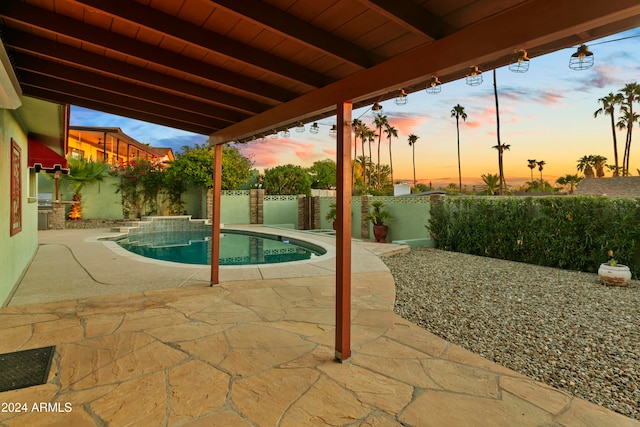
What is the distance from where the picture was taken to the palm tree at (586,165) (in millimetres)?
36081

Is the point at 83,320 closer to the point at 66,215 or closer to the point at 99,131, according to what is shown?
the point at 66,215

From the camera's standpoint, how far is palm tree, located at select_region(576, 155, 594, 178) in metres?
36.1

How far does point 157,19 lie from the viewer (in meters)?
2.51

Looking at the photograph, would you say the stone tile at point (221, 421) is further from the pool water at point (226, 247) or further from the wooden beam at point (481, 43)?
the pool water at point (226, 247)

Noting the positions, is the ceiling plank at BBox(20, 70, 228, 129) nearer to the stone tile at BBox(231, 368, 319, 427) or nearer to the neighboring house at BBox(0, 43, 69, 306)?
the neighboring house at BBox(0, 43, 69, 306)

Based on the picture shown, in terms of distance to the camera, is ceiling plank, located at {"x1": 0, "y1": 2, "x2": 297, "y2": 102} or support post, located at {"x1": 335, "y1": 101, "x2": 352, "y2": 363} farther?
support post, located at {"x1": 335, "y1": 101, "x2": 352, "y2": 363}

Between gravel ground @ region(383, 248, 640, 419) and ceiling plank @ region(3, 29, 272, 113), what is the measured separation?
11.1 feet

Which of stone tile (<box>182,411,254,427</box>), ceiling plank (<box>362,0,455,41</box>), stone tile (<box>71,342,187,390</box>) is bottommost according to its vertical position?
stone tile (<box>182,411,254,427</box>)

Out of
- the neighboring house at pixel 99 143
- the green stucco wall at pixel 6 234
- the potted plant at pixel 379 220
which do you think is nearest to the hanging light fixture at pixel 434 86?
the green stucco wall at pixel 6 234

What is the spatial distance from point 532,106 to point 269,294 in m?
17.9

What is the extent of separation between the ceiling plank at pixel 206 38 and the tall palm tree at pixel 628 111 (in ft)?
112

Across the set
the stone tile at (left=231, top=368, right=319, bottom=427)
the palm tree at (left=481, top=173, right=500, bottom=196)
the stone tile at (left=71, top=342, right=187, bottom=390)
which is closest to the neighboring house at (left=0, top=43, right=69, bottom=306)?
the stone tile at (left=71, top=342, right=187, bottom=390)

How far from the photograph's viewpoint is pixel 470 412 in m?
2.08

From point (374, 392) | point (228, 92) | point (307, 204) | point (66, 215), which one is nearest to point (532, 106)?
point (307, 204)
